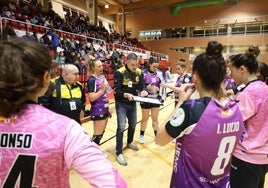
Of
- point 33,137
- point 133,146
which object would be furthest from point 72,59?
point 33,137

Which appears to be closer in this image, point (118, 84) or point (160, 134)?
point (160, 134)

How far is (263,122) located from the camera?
1.78m

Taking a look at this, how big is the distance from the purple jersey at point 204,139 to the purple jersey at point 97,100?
8.23 feet

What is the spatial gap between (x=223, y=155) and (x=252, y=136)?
493 mm

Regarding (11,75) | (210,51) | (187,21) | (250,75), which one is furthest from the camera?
(187,21)

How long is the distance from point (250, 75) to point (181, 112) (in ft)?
2.86

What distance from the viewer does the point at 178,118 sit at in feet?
4.46

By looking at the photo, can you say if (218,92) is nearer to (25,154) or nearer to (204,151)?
(204,151)

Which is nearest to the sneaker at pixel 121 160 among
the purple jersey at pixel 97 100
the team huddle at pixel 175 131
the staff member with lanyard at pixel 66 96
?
the purple jersey at pixel 97 100

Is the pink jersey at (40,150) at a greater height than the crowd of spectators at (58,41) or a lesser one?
lesser

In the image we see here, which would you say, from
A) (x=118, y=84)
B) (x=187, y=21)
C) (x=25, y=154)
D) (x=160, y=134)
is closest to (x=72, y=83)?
(x=118, y=84)

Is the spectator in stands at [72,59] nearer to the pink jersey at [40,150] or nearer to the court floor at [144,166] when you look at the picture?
the court floor at [144,166]

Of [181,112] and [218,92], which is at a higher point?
[218,92]

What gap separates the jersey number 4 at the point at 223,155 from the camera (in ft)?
4.71
